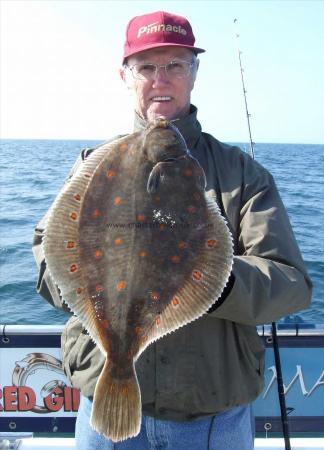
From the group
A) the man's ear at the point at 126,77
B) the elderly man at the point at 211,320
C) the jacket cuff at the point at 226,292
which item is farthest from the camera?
the man's ear at the point at 126,77

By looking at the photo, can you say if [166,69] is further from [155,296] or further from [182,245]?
[155,296]

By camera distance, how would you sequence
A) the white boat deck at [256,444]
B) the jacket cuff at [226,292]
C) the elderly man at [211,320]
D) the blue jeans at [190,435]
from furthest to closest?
the white boat deck at [256,444], the blue jeans at [190,435], the elderly man at [211,320], the jacket cuff at [226,292]

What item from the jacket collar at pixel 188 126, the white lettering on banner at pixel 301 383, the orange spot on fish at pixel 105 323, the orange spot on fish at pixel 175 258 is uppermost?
the jacket collar at pixel 188 126

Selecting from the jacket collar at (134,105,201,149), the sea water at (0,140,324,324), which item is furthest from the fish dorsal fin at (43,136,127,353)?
the sea water at (0,140,324,324)

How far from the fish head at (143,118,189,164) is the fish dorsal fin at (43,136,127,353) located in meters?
0.26

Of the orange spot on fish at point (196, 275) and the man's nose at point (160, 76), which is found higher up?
the man's nose at point (160, 76)

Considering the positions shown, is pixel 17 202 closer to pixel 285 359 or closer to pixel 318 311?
pixel 318 311

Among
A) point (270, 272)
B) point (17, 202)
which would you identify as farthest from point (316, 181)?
point (270, 272)

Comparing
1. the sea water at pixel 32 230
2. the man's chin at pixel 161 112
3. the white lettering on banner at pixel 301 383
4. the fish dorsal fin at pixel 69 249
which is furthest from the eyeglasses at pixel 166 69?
the sea water at pixel 32 230

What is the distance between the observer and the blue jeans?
88.9 inches

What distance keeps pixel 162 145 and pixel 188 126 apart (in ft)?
1.88

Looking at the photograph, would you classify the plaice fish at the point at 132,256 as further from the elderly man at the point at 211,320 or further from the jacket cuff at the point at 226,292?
the elderly man at the point at 211,320

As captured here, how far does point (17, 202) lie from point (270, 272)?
44.6 ft

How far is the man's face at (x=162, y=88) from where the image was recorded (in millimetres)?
2443
